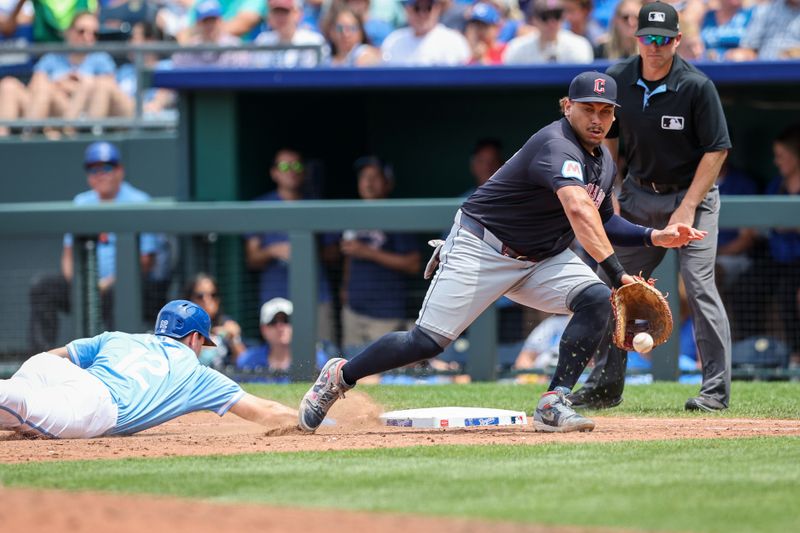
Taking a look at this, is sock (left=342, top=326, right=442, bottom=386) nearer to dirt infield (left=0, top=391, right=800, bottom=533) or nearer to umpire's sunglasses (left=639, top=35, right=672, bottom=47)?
dirt infield (left=0, top=391, right=800, bottom=533)

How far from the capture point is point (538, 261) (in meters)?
6.53

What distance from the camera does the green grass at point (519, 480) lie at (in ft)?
14.3

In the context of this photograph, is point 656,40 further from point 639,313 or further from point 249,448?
point 249,448

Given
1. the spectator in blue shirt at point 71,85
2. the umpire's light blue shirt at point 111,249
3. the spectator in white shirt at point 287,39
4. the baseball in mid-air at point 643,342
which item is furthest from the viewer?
the spectator in blue shirt at point 71,85

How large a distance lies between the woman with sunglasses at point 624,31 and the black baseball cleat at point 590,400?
4.14 meters

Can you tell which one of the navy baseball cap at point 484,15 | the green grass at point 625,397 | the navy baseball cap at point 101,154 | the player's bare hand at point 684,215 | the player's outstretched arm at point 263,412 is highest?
the navy baseball cap at point 484,15

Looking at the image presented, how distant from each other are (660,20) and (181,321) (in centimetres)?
302

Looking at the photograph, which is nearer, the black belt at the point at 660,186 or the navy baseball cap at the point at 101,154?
the black belt at the point at 660,186

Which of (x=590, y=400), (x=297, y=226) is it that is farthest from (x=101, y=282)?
(x=590, y=400)

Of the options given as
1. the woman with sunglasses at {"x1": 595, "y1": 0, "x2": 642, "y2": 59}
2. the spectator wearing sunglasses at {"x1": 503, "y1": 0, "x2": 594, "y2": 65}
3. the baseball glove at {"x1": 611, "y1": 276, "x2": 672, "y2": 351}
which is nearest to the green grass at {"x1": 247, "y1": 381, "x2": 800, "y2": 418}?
the baseball glove at {"x1": 611, "y1": 276, "x2": 672, "y2": 351}

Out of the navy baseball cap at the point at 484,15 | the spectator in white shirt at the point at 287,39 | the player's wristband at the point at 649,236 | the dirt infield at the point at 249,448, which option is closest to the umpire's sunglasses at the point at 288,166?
the spectator in white shirt at the point at 287,39

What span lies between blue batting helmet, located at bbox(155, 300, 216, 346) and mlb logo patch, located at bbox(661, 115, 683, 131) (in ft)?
8.94

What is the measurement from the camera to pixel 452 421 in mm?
6855

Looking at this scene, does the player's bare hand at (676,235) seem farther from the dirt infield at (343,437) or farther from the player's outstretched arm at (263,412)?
the player's outstretched arm at (263,412)
